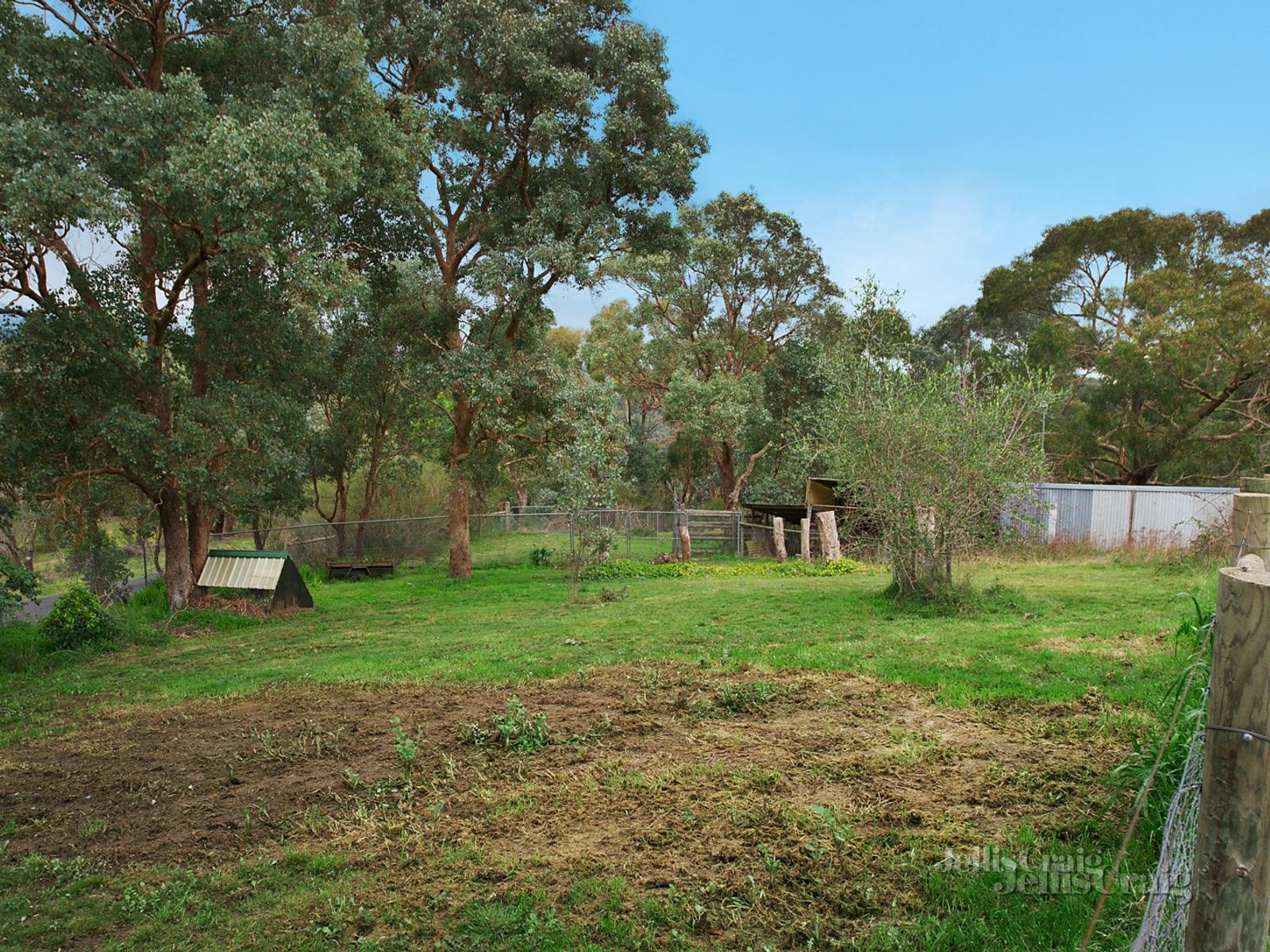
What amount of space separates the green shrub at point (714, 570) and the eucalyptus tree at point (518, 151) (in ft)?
13.3

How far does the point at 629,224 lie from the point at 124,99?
1062 centimetres

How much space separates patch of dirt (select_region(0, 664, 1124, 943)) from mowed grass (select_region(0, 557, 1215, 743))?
0.89m

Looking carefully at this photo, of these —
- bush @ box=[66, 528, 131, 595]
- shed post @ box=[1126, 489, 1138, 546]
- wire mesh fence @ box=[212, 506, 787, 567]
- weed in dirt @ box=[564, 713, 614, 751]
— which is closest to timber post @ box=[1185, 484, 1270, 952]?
weed in dirt @ box=[564, 713, 614, 751]

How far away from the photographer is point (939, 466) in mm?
9789

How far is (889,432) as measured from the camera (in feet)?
33.1

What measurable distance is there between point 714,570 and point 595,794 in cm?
1496

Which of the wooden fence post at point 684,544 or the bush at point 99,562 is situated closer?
the bush at point 99,562

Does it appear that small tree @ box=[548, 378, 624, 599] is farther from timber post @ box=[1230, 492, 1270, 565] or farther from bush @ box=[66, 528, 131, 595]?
timber post @ box=[1230, 492, 1270, 565]

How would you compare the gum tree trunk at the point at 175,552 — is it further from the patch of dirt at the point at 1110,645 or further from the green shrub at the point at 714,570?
the patch of dirt at the point at 1110,645

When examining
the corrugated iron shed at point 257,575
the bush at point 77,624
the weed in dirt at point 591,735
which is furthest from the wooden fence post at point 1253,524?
the corrugated iron shed at point 257,575

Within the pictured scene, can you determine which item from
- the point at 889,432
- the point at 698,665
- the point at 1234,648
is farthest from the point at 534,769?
the point at 889,432

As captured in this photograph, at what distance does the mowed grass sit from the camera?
623 centimetres

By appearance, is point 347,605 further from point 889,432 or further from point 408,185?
point 889,432

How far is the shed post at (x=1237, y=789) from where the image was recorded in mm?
1794
